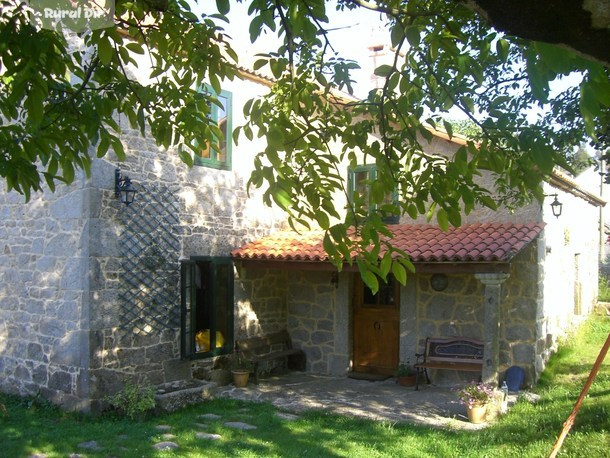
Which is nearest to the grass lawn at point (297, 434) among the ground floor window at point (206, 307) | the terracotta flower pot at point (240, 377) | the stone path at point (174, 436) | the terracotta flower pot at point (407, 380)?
the stone path at point (174, 436)

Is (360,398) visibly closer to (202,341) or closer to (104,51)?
(202,341)

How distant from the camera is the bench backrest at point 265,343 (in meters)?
10.2

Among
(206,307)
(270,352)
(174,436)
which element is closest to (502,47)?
(174,436)

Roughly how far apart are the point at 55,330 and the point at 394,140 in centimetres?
612

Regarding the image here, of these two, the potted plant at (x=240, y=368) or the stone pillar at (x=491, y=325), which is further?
the potted plant at (x=240, y=368)

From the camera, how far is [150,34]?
422 cm

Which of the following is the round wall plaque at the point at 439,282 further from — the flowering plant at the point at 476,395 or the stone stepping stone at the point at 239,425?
the stone stepping stone at the point at 239,425

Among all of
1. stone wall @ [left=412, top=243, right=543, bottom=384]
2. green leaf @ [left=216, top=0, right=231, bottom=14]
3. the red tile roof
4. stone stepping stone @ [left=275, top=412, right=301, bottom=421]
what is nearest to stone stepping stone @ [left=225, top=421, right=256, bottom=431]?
stone stepping stone @ [left=275, top=412, right=301, bottom=421]

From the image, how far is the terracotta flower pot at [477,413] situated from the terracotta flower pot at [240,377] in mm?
3616

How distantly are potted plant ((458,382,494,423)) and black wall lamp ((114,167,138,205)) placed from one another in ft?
16.2

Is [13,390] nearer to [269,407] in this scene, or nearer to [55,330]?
[55,330]

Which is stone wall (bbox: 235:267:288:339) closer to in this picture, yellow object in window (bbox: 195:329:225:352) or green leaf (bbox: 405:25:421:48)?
yellow object in window (bbox: 195:329:225:352)

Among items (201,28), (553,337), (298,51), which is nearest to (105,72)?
(201,28)

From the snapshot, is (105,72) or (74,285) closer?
(105,72)
